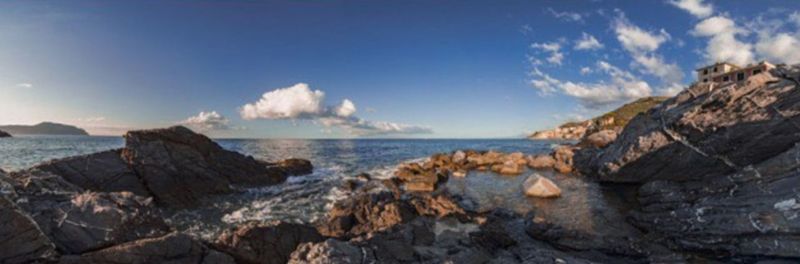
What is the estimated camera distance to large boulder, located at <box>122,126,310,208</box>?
90.2 ft

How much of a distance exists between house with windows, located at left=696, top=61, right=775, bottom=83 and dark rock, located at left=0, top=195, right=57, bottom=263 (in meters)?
72.7

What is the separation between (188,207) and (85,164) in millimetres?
7222

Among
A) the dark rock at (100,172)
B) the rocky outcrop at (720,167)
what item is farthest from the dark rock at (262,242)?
the dark rock at (100,172)

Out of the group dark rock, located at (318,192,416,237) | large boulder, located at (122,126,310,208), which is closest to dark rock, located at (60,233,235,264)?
dark rock, located at (318,192,416,237)

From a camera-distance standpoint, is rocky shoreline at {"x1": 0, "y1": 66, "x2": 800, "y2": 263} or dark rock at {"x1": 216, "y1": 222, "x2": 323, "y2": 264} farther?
dark rock at {"x1": 216, "y1": 222, "x2": 323, "y2": 264}

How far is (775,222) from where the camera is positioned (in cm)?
1497

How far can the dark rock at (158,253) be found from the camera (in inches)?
445

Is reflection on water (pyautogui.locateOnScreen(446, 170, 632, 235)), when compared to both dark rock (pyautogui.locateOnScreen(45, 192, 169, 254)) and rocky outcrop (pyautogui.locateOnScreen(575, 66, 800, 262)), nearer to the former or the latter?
rocky outcrop (pyautogui.locateOnScreen(575, 66, 800, 262))

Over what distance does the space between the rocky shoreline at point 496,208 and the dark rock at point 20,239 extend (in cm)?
3

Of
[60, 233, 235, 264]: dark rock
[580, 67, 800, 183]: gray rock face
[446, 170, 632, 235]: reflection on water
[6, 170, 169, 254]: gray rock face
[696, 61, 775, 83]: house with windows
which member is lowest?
[446, 170, 632, 235]: reflection on water

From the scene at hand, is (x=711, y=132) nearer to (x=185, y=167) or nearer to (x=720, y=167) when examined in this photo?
(x=720, y=167)

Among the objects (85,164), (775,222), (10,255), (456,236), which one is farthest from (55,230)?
(775,222)

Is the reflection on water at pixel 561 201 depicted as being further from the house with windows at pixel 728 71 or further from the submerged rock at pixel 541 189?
the house with windows at pixel 728 71

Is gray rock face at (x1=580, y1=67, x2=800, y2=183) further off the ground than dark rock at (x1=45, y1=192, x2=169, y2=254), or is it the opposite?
gray rock face at (x1=580, y1=67, x2=800, y2=183)
